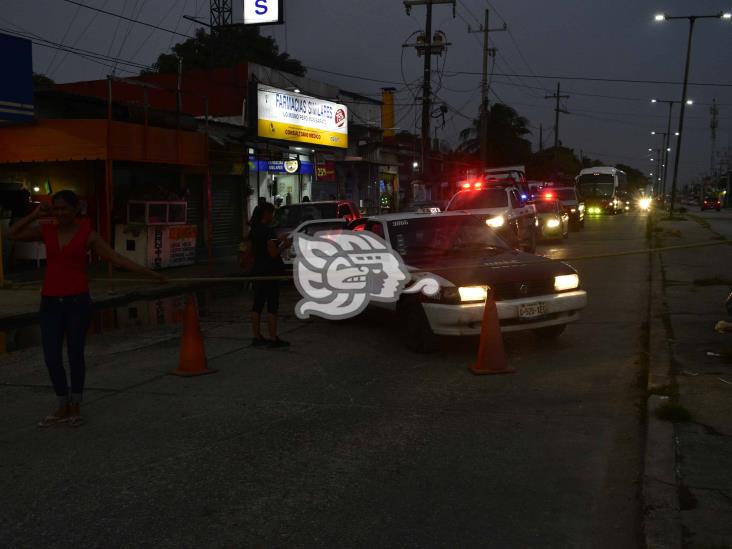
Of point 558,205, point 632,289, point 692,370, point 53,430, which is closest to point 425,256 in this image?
point 692,370

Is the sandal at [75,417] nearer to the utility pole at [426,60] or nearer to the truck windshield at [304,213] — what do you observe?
the truck windshield at [304,213]

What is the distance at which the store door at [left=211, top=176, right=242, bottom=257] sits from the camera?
24.5 meters

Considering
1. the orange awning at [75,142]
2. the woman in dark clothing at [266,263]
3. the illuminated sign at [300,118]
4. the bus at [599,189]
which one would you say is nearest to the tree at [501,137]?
the bus at [599,189]

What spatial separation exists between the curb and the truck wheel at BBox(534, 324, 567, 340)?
4.48 ft

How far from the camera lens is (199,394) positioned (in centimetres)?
714

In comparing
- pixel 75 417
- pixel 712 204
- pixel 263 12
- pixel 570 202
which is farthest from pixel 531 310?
pixel 712 204

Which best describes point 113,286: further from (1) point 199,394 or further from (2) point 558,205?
(2) point 558,205

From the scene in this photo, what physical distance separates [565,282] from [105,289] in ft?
33.2

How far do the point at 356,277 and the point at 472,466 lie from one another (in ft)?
16.7

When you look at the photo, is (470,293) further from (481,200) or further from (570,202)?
(570,202)

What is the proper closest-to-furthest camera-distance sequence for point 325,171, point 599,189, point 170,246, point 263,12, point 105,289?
1. point 105,289
2. point 170,246
3. point 263,12
4. point 325,171
5. point 599,189

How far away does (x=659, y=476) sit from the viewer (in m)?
4.69

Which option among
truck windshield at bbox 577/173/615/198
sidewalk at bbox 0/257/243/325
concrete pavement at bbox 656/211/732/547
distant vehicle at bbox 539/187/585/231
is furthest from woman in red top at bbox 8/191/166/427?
truck windshield at bbox 577/173/615/198

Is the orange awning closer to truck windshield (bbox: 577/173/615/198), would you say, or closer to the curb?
the curb
